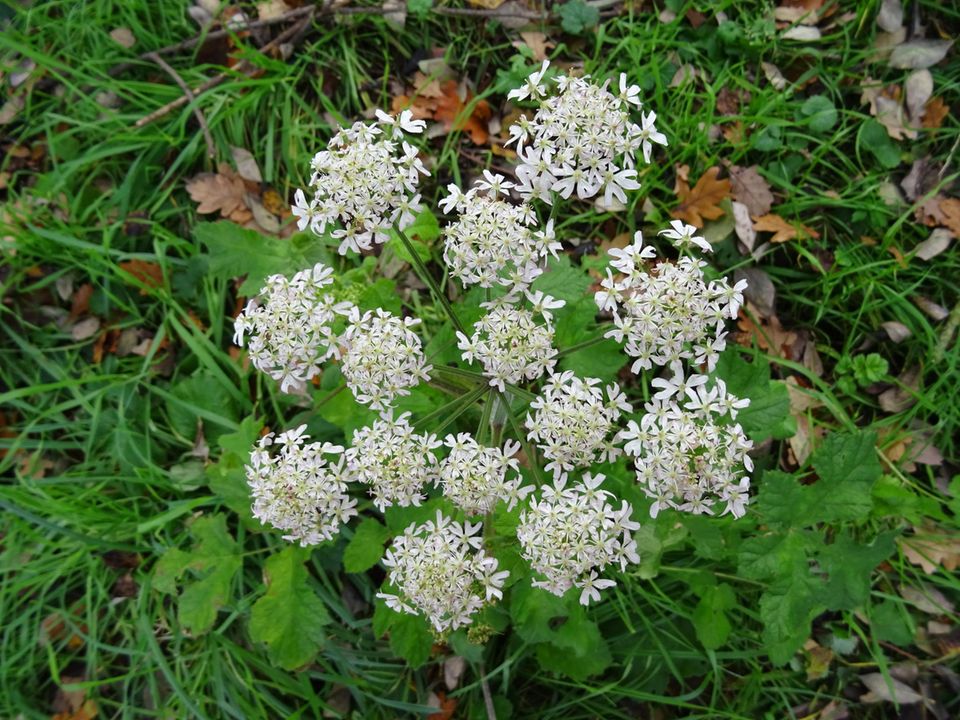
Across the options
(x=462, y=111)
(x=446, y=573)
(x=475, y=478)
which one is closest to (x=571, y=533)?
(x=475, y=478)

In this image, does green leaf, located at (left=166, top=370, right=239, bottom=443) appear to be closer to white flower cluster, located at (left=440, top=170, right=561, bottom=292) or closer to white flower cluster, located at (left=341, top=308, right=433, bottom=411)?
white flower cluster, located at (left=341, top=308, right=433, bottom=411)

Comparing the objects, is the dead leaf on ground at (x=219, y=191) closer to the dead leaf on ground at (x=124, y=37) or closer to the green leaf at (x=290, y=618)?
the dead leaf on ground at (x=124, y=37)

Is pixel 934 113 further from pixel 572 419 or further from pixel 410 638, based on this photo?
pixel 410 638

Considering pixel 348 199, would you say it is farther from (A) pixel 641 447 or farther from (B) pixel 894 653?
(B) pixel 894 653

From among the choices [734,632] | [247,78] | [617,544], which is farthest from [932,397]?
[247,78]

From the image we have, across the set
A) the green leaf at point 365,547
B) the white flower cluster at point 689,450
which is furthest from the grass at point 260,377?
the white flower cluster at point 689,450
